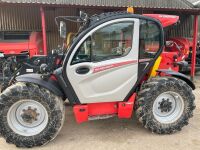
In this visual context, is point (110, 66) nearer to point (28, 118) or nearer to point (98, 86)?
point (98, 86)

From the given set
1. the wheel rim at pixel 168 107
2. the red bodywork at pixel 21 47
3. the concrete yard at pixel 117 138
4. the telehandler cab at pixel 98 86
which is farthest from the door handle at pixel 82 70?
the red bodywork at pixel 21 47

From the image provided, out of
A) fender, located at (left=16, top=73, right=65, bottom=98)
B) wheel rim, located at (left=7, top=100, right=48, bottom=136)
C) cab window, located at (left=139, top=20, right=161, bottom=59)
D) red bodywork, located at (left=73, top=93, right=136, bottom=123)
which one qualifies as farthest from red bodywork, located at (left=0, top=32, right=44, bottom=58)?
cab window, located at (left=139, top=20, right=161, bottom=59)

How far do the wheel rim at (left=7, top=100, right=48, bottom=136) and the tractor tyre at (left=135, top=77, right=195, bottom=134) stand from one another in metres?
1.65

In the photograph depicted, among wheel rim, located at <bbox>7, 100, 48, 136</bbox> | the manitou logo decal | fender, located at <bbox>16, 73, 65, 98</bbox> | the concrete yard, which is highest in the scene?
the manitou logo decal

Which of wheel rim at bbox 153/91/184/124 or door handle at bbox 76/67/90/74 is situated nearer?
door handle at bbox 76/67/90/74

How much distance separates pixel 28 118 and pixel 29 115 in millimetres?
56

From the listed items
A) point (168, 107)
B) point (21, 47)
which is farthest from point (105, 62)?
point (21, 47)

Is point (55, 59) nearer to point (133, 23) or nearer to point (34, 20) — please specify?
point (133, 23)

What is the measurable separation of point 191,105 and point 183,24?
9.86 meters

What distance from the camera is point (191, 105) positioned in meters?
4.35

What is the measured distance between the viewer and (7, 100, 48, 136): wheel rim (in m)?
3.87

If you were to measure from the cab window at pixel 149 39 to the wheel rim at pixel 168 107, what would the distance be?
798 mm

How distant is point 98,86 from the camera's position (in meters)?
3.96

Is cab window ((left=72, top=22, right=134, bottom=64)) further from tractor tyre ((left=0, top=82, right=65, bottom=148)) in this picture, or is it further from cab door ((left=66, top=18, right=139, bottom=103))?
tractor tyre ((left=0, top=82, right=65, bottom=148))
